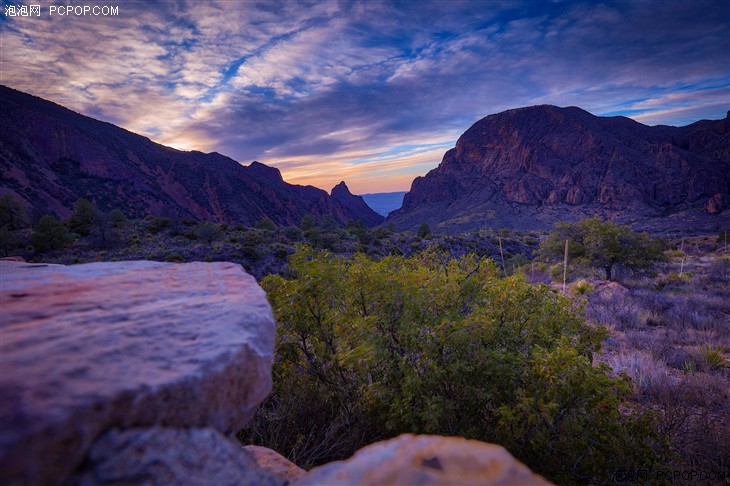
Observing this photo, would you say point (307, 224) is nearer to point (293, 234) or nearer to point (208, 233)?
point (293, 234)

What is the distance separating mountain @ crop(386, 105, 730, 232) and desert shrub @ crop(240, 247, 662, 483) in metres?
72.2

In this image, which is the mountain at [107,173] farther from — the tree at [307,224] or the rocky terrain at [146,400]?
the rocky terrain at [146,400]

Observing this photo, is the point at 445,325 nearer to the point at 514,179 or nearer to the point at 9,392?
the point at 9,392

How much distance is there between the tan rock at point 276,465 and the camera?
230cm

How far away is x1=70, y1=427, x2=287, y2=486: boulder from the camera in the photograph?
1.28 m

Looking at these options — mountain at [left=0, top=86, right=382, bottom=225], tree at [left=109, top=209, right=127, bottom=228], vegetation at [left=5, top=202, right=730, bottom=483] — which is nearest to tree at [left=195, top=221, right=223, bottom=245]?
tree at [left=109, top=209, right=127, bottom=228]

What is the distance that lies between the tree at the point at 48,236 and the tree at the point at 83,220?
455 cm

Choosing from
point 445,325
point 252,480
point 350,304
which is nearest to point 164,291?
point 252,480

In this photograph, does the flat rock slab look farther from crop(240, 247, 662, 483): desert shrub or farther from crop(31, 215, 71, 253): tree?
crop(31, 215, 71, 253): tree

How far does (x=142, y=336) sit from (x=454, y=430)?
2956 mm

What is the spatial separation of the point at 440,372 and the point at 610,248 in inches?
750

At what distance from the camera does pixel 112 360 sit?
1652mm

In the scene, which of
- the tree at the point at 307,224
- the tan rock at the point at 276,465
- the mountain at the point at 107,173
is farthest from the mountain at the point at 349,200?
→ the tan rock at the point at 276,465

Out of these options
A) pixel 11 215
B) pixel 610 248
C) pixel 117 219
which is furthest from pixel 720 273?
pixel 11 215
